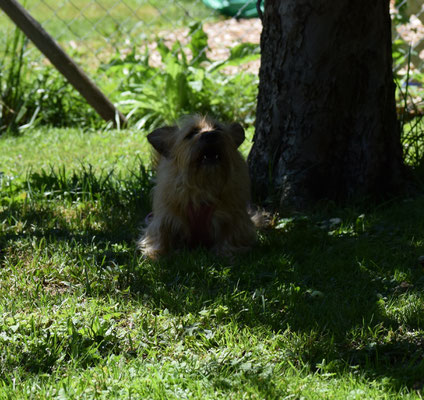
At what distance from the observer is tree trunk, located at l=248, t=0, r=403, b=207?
5.09 m

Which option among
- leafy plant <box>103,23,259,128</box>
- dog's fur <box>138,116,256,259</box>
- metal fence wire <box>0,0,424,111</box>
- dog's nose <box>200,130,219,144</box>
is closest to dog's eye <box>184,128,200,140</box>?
dog's fur <box>138,116,256,259</box>

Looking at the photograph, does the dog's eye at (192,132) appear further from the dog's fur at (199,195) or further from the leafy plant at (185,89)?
the leafy plant at (185,89)

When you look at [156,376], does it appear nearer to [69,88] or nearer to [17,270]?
[17,270]

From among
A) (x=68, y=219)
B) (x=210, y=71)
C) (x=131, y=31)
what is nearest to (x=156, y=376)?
(x=68, y=219)

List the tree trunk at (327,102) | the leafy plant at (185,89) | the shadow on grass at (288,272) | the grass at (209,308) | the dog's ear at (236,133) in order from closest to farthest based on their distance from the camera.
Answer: the grass at (209,308), the shadow on grass at (288,272), the dog's ear at (236,133), the tree trunk at (327,102), the leafy plant at (185,89)

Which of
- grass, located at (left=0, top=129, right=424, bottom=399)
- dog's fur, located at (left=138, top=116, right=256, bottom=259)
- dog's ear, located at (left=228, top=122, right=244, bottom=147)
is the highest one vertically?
dog's ear, located at (left=228, top=122, right=244, bottom=147)

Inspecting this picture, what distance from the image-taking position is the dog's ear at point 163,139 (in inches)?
189

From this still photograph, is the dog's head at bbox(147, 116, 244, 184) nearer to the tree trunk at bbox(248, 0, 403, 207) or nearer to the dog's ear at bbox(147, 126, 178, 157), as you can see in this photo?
the dog's ear at bbox(147, 126, 178, 157)

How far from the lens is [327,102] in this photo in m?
5.24

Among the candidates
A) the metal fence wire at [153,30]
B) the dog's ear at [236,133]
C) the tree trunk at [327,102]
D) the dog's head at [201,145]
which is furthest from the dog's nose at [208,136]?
the metal fence wire at [153,30]

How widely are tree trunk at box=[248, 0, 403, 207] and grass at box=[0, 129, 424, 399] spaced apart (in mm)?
262

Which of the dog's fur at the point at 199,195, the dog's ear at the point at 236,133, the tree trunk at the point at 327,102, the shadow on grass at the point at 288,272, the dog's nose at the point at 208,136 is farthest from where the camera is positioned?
the tree trunk at the point at 327,102

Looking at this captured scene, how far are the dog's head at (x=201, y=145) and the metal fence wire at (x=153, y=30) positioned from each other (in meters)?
4.35

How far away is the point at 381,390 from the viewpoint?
9.99ft
